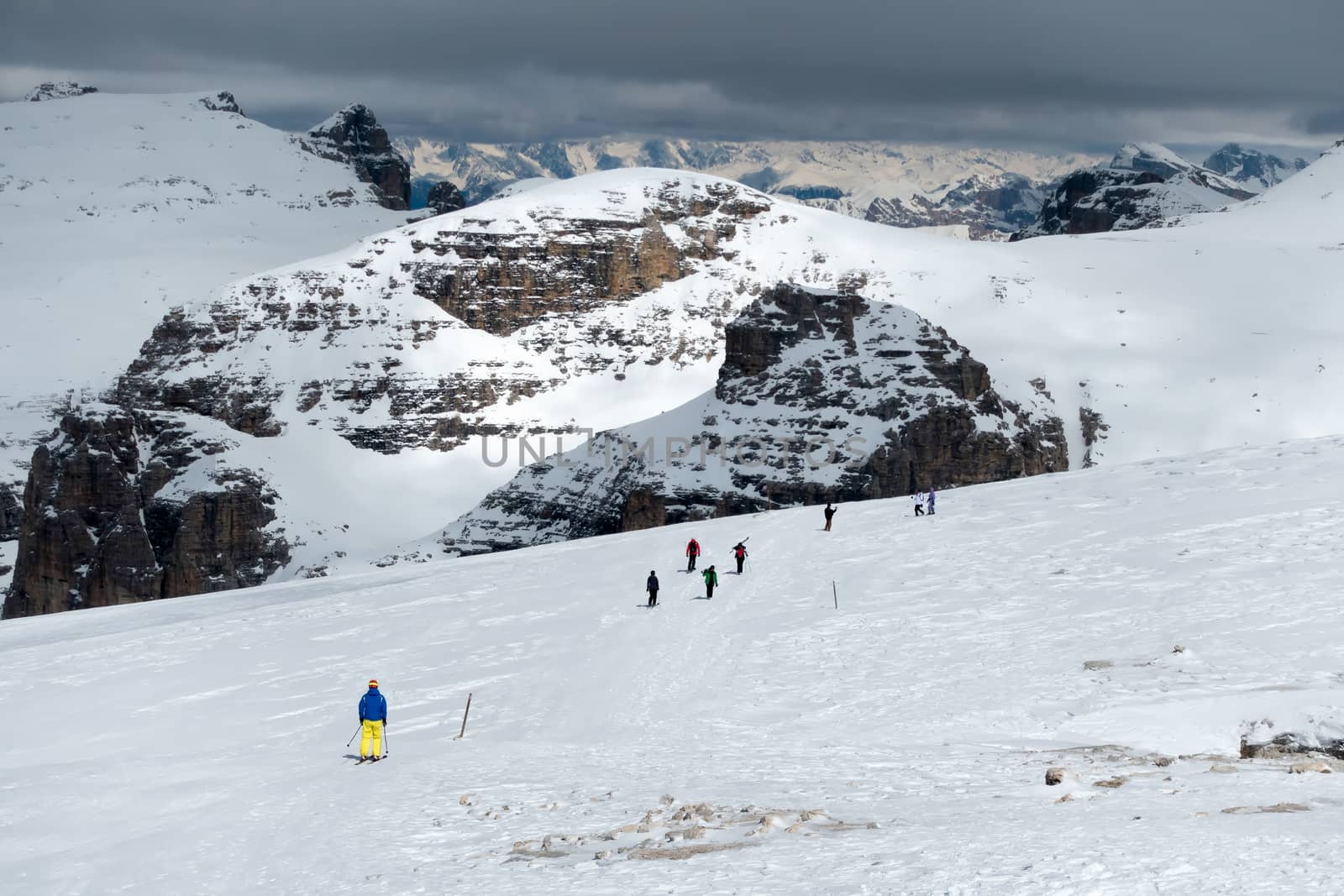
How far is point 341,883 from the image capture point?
56.3 ft

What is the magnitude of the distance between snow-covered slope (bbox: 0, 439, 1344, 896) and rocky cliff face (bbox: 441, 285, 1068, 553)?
8865 centimetres

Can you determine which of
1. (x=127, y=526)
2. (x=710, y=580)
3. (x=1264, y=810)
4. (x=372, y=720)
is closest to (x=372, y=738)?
(x=372, y=720)

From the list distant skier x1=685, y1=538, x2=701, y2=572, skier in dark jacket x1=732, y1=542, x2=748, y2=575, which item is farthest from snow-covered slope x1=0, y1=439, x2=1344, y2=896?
skier in dark jacket x1=732, y1=542, x2=748, y2=575

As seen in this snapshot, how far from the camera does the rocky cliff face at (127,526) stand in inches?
5714

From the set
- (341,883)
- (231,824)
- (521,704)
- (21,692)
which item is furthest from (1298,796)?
(21,692)

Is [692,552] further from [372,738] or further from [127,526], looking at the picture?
[127,526]

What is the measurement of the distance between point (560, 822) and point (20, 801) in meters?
9.27

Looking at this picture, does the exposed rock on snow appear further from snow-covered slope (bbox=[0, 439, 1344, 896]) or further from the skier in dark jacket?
the skier in dark jacket

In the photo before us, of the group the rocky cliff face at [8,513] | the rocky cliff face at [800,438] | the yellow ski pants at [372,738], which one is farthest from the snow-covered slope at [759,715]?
the rocky cliff face at [8,513]

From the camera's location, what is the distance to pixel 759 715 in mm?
27734

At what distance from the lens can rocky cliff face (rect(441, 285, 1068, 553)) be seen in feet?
452

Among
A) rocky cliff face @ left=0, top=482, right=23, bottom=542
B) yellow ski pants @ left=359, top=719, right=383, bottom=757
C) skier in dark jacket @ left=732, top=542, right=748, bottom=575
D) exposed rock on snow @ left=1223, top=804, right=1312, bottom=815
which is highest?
rocky cliff face @ left=0, top=482, right=23, bottom=542

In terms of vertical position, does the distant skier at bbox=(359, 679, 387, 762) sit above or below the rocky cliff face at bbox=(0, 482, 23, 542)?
below

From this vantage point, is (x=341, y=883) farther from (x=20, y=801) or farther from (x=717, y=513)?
(x=717, y=513)
